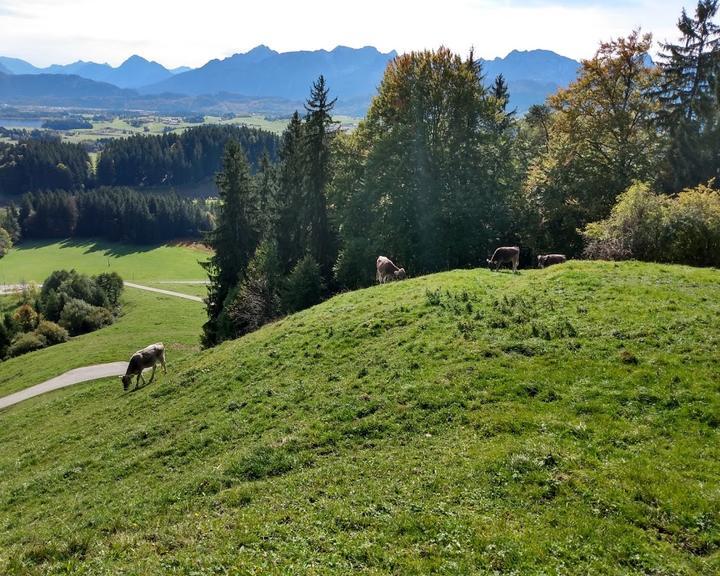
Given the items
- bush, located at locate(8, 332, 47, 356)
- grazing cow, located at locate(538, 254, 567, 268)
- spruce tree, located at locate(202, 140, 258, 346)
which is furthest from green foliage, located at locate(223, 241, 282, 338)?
bush, located at locate(8, 332, 47, 356)

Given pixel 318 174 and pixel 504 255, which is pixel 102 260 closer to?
pixel 318 174

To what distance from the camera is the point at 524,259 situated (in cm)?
3838

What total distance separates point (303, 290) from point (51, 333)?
145 ft

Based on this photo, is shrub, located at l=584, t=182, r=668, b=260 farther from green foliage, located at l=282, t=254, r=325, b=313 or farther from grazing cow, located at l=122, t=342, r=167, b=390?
grazing cow, located at l=122, t=342, r=167, b=390

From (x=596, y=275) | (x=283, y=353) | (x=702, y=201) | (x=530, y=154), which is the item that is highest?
(x=530, y=154)

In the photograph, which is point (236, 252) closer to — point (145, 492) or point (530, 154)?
point (530, 154)

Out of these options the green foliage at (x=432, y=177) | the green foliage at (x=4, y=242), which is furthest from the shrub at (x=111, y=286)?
the green foliage at (x=4, y=242)

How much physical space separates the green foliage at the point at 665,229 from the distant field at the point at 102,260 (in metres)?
86.5

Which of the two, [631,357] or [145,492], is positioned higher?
[631,357]

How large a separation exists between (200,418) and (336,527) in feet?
31.2

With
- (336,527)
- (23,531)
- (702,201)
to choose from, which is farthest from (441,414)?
(702,201)

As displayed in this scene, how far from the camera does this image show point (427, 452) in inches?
480

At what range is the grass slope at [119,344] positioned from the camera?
44781mm

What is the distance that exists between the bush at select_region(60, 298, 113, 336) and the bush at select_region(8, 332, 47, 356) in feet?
21.5
